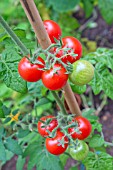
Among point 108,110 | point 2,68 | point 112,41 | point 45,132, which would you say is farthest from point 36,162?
point 112,41

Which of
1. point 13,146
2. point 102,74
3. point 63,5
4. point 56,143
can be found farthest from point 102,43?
point 56,143

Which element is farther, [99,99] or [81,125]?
[99,99]

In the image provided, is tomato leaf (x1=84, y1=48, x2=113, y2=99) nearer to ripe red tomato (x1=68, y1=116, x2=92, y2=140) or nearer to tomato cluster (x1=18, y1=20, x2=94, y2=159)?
ripe red tomato (x1=68, y1=116, x2=92, y2=140)

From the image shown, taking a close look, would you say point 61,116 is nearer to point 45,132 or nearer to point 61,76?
point 45,132

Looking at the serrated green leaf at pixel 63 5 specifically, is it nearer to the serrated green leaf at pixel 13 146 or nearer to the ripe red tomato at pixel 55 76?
the serrated green leaf at pixel 13 146

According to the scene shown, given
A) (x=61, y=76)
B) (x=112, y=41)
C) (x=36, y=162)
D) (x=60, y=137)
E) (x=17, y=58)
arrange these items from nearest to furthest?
(x=61, y=76) < (x=17, y=58) < (x=60, y=137) < (x=36, y=162) < (x=112, y=41)

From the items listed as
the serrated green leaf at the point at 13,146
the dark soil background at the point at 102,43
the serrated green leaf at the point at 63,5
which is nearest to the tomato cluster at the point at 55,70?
the serrated green leaf at the point at 13,146

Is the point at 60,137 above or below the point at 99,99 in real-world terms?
above
